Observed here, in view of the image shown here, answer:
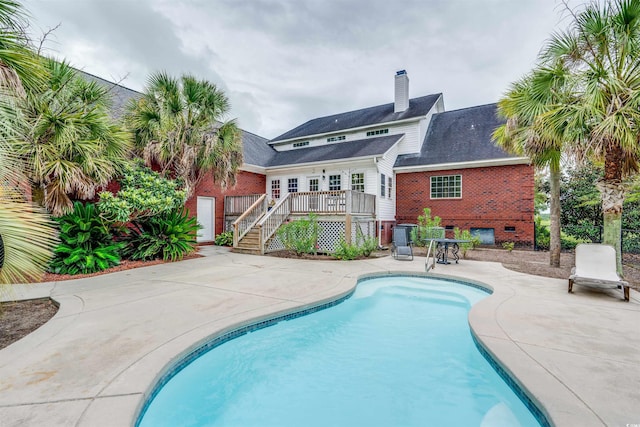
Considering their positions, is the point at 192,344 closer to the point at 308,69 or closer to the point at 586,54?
the point at 586,54

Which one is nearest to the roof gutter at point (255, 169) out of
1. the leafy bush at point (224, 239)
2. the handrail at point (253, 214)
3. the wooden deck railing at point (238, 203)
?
the wooden deck railing at point (238, 203)

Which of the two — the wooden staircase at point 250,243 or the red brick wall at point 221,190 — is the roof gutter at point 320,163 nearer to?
the red brick wall at point 221,190

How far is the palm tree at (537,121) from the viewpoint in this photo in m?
6.66

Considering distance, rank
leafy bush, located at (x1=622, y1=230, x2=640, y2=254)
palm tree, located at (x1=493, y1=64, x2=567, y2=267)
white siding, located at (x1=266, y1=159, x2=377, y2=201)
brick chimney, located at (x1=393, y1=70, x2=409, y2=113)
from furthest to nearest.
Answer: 1. brick chimney, located at (x1=393, y1=70, x2=409, y2=113)
2. white siding, located at (x1=266, y1=159, x2=377, y2=201)
3. leafy bush, located at (x1=622, y1=230, x2=640, y2=254)
4. palm tree, located at (x1=493, y1=64, x2=567, y2=267)

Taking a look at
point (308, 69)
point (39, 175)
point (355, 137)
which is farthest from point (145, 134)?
point (355, 137)

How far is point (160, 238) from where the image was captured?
917cm

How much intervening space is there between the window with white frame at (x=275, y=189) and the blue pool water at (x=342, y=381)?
485 inches

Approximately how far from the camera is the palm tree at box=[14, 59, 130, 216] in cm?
582

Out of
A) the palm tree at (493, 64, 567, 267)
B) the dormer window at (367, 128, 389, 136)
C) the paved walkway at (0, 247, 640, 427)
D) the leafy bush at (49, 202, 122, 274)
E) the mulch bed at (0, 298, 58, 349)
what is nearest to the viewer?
the paved walkway at (0, 247, 640, 427)

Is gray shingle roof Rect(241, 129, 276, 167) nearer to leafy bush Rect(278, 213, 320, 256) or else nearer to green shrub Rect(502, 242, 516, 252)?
leafy bush Rect(278, 213, 320, 256)

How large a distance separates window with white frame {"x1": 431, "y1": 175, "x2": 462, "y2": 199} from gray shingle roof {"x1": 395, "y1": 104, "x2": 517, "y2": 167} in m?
0.85

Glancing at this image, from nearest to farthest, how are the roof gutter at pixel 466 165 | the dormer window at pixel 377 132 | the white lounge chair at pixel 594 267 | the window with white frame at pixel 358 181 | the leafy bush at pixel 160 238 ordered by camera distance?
the white lounge chair at pixel 594 267, the leafy bush at pixel 160 238, the roof gutter at pixel 466 165, the window with white frame at pixel 358 181, the dormer window at pixel 377 132

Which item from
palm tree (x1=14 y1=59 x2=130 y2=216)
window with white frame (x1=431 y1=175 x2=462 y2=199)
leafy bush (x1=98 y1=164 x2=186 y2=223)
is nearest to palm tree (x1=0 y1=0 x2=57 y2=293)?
palm tree (x1=14 y1=59 x2=130 y2=216)

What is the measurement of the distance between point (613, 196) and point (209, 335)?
8634mm
